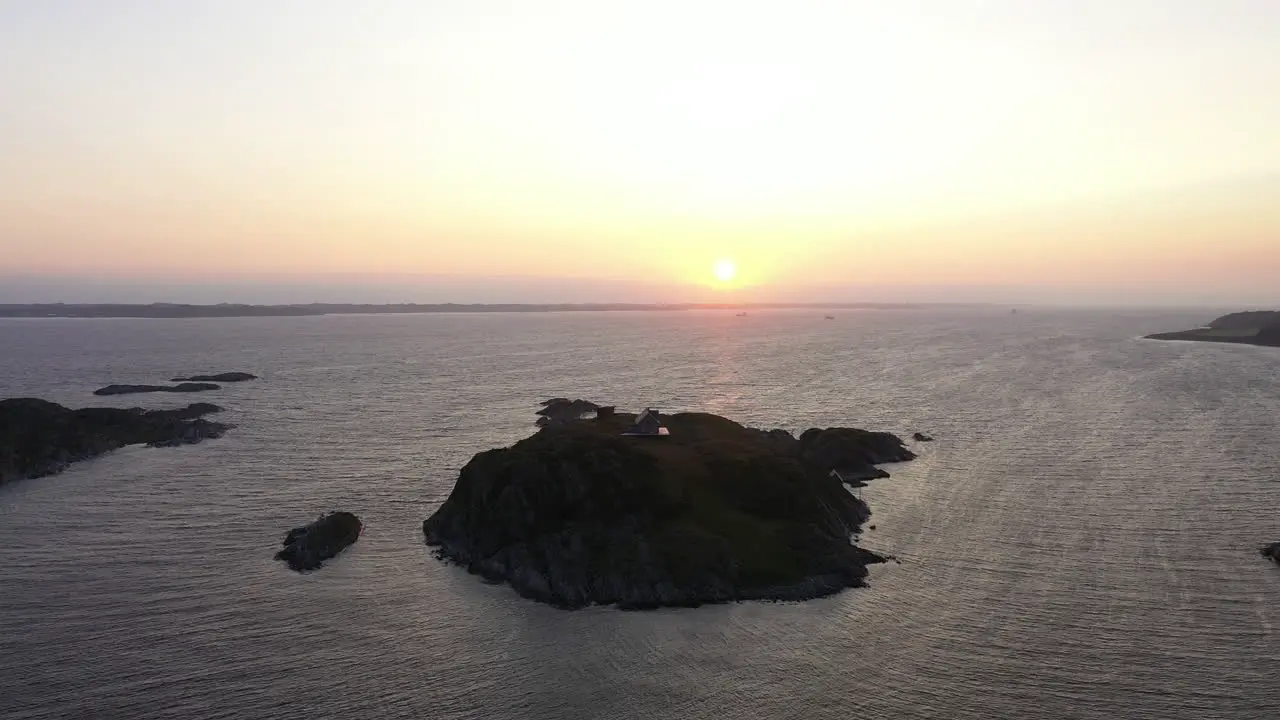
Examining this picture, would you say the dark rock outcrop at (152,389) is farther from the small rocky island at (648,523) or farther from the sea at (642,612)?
the small rocky island at (648,523)

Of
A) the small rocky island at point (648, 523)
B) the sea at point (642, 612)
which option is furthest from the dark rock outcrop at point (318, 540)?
the small rocky island at point (648, 523)

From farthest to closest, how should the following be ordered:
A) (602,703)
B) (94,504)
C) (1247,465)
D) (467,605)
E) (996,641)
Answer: (1247,465), (94,504), (467,605), (996,641), (602,703)

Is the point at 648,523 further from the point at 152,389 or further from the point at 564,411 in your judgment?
the point at 152,389

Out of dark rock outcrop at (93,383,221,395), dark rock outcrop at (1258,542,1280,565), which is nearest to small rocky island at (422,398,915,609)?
dark rock outcrop at (1258,542,1280,565)

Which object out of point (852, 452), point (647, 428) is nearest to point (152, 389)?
point (647, 428)

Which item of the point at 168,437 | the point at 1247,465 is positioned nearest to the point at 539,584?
the point at 168,437

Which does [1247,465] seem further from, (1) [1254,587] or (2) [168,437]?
(2) [168,437]

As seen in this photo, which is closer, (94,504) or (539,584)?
(539,584)

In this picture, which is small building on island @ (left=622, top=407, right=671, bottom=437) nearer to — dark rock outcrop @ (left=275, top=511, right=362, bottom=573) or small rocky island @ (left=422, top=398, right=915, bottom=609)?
small rocky island @ (left=422, top=398, right=915, bottom=609)
